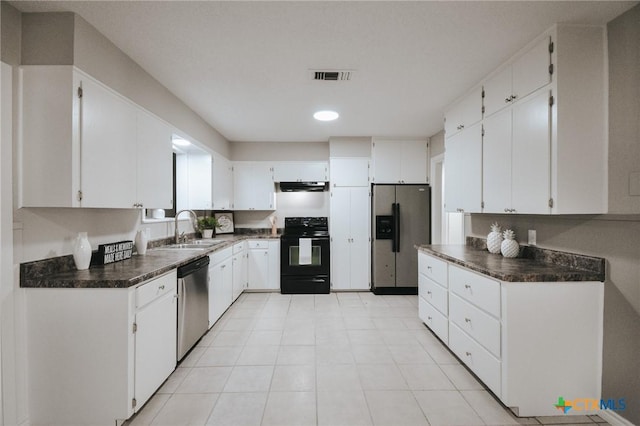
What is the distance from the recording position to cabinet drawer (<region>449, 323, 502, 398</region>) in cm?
198

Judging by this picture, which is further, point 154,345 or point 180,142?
point 180,142

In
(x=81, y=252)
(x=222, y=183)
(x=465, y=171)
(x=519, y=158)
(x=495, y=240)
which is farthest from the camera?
(x=222, y=183)

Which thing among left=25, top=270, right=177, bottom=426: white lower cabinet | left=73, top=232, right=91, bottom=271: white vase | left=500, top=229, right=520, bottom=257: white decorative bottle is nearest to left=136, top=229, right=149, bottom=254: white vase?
left=73, top=232, right=91, bottom=271: white vase

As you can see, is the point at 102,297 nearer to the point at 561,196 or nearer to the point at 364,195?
the point at 561,196

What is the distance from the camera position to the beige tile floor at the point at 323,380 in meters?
1.90

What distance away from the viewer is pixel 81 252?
6.58 ft

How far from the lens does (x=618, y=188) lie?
185cm

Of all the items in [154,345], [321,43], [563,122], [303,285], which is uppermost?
[321,43]

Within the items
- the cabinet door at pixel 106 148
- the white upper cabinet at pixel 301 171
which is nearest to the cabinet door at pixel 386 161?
the white upper cabinet at pixel 301 171

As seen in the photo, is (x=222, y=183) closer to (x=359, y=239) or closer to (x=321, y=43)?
(x=359, y=239)

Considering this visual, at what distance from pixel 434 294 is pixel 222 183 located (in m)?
3.33

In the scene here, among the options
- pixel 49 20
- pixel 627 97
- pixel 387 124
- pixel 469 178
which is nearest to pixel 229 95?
pixel 49 20

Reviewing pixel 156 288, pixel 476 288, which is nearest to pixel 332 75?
pixel 476 288

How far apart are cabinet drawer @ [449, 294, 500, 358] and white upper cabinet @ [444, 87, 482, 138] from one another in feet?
5.42
